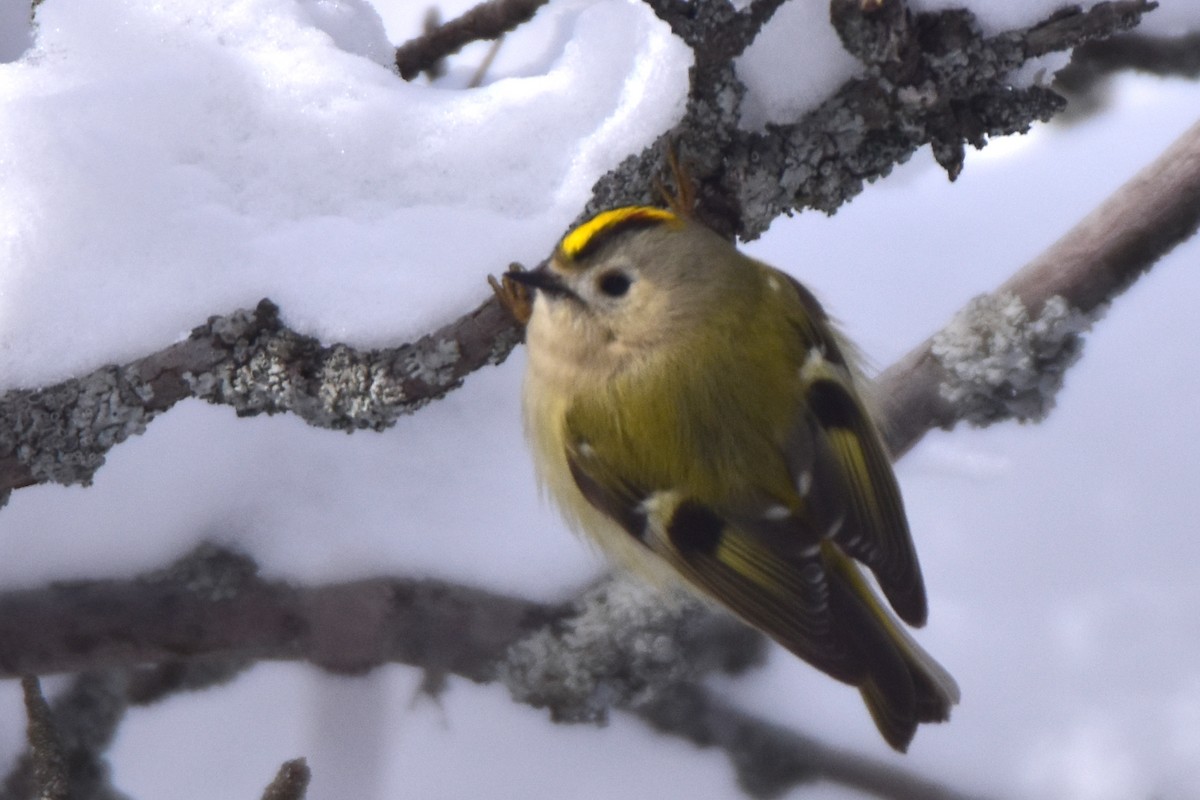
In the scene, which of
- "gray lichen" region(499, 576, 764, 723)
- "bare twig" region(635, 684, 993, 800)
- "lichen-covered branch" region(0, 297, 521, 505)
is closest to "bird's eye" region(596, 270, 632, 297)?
"lichen-covered branch" region(0, 297, 521, 505)

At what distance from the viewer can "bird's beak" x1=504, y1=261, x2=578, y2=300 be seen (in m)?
1.05

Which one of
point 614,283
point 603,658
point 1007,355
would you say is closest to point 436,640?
point 603,658

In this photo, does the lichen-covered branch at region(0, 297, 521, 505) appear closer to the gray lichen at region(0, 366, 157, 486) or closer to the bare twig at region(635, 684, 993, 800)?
the gray lichen at region(0, 366, 157, 486)

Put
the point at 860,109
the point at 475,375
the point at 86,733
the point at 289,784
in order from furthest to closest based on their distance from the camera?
the point at 475,375 < the point at 86,733 < the point at 860,109 < the point at 289,784

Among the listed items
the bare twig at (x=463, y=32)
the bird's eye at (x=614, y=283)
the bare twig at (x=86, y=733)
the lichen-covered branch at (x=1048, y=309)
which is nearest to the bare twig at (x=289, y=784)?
the bare twig at (x=86, y=733)

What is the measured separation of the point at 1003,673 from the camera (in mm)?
1370

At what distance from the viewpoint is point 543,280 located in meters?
1.07

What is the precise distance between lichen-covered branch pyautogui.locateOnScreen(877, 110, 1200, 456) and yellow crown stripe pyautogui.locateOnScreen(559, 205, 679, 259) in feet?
1.20

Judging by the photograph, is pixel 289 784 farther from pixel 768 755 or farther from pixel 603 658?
pixel 768 755

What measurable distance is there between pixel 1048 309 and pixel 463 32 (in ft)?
2.36

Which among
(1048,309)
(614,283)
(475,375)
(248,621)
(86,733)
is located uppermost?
(1048,309)

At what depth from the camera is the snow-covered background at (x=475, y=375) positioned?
107cm

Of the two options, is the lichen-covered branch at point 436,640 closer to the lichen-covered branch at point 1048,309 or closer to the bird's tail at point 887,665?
the bird's tail at point 887,665

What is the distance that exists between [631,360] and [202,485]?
48cm
